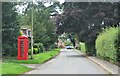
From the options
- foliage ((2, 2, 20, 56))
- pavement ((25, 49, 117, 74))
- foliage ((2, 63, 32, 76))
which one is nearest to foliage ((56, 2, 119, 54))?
foliage ((2, 2, 20, 56))

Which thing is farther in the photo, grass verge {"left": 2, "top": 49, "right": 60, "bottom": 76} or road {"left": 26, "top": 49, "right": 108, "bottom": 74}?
road {"left": 26, "top": 49, "right": 108, "bottom": 74}

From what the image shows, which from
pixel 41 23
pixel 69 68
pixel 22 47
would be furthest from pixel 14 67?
pixel 41 23

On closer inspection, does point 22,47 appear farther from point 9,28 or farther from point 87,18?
point 87,18

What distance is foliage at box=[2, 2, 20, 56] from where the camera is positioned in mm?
37281

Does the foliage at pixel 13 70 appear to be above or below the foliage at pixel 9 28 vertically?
below

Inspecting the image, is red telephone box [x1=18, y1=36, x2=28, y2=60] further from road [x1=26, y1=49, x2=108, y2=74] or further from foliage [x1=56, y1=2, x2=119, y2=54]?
foliage [x1=56, y1=2, x2=119, y2=54]

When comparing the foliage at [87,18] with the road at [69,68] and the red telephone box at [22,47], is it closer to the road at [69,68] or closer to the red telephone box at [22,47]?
the red telephone box at [22,47]

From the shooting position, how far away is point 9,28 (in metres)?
37.6

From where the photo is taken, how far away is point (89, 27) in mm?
49406

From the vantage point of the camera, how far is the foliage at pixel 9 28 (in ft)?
122

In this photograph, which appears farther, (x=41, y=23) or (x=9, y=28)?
(x=41, y=23)

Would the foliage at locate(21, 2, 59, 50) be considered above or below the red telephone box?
above

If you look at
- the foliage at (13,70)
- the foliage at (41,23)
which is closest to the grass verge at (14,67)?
the foliage at (13,70)

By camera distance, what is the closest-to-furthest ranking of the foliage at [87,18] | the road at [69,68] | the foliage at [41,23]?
the road at [69,68], the foliage at [87,18], the foliage at [41,23]
